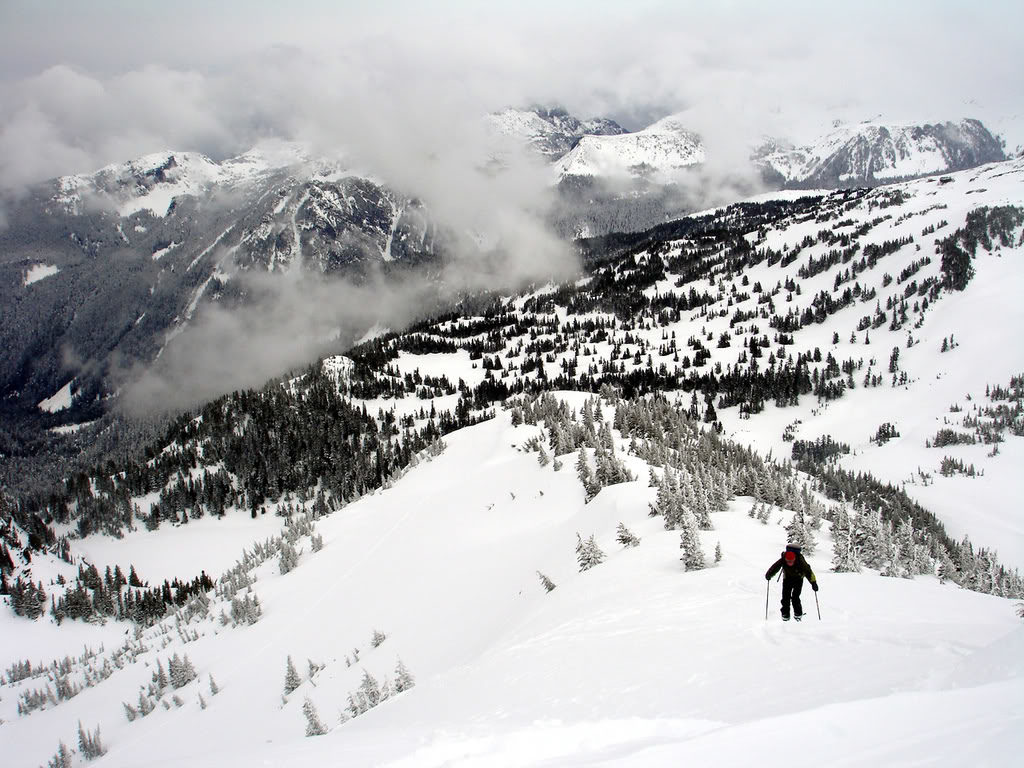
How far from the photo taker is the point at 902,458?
7950cm

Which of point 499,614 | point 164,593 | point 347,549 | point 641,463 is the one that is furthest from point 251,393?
point 499,614

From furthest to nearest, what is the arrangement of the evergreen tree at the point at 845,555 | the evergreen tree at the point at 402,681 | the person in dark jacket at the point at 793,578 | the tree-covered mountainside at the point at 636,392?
the tree-covered mountainside at the point at 636,392, the evergreen tree at the point at 845,555, the evergreen tree at the point at 402,681, the person in dark jacket at the point at 793,578

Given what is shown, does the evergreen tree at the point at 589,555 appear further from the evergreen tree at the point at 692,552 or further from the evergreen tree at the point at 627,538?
the evergreen tree at the point at 692,552

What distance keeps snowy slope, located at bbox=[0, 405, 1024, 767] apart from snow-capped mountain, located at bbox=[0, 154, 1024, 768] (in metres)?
0.11

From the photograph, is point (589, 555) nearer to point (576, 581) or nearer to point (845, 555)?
point (576, 581)

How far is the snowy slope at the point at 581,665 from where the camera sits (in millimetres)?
7305

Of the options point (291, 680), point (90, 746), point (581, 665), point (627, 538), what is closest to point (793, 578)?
point (581, 665)

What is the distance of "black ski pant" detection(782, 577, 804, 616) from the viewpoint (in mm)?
13297

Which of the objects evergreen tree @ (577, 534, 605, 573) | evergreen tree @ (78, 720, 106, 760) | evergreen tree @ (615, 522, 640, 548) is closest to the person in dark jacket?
evergreen tree @ (577, 534, 605, 573)

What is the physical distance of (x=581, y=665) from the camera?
13648 millimetres

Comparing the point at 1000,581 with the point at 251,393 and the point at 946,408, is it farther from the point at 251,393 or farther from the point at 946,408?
the point at 251,393

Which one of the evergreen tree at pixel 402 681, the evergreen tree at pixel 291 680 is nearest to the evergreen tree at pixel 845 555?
the evergreen tree at pixel 402 681

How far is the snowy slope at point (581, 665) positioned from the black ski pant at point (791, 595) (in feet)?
1.59

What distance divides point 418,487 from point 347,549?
1662 cm
